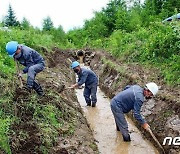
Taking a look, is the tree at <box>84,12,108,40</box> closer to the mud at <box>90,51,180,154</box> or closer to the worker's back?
the mud at <box>90,51,180,154</box>

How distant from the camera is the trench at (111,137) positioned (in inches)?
321

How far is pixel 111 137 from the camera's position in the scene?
8.99 meters

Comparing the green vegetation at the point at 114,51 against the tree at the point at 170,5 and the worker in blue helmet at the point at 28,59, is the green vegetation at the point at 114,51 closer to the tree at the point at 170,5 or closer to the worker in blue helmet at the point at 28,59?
the tree at the point at 170,5

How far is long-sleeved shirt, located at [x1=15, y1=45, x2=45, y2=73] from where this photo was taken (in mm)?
8426

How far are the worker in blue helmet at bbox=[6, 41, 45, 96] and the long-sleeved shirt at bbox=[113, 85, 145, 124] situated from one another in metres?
2.20

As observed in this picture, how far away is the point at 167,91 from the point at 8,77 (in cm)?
469

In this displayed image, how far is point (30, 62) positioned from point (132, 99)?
2.96 meters

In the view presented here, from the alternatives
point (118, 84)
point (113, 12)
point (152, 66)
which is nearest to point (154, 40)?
point (152, 66)

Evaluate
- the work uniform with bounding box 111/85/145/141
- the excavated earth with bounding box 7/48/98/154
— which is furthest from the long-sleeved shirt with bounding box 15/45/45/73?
the work uniform with bounding box 111/85/145/141

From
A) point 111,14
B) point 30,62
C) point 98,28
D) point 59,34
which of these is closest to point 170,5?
point 111,14

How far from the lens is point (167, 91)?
31.4ft

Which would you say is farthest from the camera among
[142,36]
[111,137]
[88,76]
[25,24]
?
[25,24]

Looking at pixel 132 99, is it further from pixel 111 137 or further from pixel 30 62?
pixel 30 62

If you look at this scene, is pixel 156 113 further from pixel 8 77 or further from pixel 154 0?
pixel 154 0
